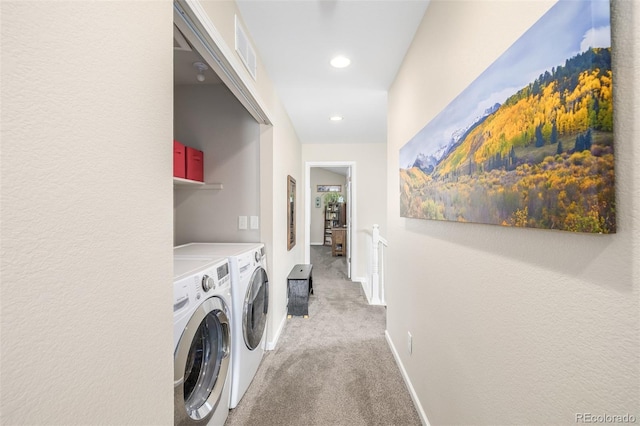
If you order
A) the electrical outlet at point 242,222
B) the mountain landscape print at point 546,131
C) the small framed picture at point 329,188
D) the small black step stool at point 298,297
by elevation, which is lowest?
the small black step stool at point 298,297

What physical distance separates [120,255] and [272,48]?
1.87m

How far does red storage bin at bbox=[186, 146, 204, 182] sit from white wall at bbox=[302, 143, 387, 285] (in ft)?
8.47

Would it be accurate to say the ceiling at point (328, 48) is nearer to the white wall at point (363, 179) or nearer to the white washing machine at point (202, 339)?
the white washing machine at point (202, 339)

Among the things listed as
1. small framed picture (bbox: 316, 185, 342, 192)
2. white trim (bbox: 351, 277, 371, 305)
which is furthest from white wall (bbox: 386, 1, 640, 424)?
small framed picture (bbox: 316, 185, 342, 192)

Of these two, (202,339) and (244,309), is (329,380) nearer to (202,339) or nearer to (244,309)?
(244,309)

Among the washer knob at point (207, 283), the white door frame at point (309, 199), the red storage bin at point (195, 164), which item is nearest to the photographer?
the washer knob at point (207, 283)

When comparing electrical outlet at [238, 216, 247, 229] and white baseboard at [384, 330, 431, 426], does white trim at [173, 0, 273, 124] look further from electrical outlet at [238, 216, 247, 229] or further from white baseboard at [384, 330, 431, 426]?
white baseboard at [384, 330, 431, 426]

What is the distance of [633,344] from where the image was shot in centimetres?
53

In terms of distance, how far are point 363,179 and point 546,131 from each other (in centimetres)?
434

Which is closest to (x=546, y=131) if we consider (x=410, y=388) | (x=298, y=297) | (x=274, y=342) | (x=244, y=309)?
(x=244, y=309)

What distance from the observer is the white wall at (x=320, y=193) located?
10281 mm

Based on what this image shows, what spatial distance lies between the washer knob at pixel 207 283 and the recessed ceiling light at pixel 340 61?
5.87 ft

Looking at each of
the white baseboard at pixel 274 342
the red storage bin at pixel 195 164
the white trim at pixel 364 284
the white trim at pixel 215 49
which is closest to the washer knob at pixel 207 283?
the white trim at pixel 215 49

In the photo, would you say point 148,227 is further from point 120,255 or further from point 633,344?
point 633,344
